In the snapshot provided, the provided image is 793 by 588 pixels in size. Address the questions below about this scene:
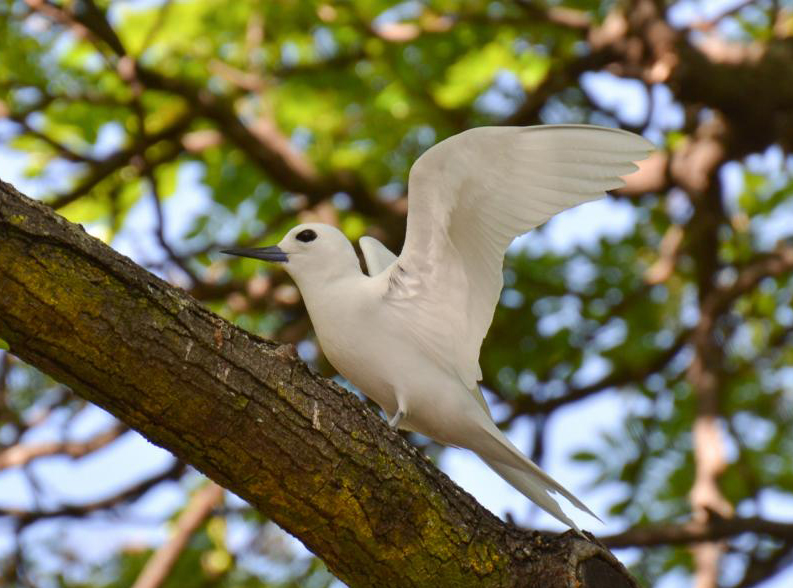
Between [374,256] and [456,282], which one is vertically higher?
[374,256]

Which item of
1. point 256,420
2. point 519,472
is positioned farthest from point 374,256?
point 256,420

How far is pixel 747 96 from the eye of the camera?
332 inches

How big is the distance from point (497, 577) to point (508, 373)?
191 inches

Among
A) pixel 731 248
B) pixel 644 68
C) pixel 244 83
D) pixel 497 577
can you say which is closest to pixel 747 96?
pixel 644 68

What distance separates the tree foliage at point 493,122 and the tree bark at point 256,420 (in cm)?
373

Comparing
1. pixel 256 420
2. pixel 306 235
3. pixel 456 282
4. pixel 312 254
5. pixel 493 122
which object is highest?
pixel 493 122

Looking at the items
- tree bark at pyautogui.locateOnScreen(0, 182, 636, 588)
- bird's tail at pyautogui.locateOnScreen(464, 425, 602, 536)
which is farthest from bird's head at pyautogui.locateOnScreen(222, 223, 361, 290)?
tree bark at pyautogui.locateOnScreen(0, 182, 636, 588)

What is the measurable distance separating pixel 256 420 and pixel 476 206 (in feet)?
5.51

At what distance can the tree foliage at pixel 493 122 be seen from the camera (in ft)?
27.6

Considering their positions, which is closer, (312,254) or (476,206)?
(476,206)

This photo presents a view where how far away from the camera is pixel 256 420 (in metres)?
3.89

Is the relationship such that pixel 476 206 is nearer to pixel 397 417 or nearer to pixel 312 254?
pixel 397 417

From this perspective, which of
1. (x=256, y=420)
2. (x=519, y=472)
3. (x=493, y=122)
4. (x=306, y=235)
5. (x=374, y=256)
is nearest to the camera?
(x=256, y=420)

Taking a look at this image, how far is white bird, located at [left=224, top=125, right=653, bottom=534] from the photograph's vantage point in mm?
4918
